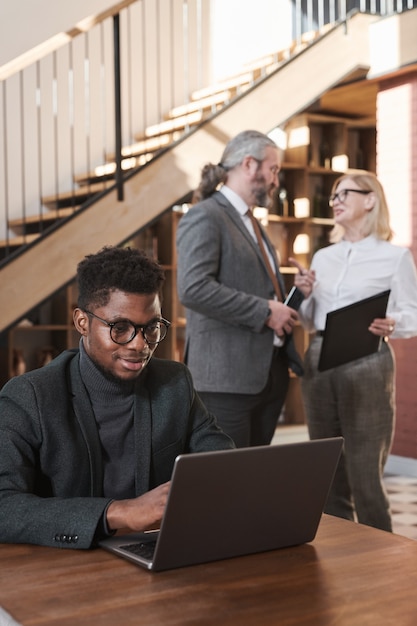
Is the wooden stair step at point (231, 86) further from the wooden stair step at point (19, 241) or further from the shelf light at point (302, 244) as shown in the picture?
the wooden stair step at point (19, 241)

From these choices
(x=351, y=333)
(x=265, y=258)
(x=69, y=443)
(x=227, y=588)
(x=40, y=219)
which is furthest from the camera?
(x=40, y=219)

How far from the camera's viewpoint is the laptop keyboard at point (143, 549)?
1.45 metres

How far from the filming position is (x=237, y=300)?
3.05 meters

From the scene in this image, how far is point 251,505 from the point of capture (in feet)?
4.74

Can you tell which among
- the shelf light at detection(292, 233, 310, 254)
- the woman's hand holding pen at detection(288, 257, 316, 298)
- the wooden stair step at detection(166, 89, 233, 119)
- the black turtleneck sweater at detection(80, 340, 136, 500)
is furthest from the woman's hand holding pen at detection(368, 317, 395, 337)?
the shelf light at detection(292, 233, 310, 254)

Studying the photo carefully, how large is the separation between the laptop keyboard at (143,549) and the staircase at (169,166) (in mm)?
3167

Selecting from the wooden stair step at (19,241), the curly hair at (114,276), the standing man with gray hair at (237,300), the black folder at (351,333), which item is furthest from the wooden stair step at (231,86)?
the curly hair at (114,276)

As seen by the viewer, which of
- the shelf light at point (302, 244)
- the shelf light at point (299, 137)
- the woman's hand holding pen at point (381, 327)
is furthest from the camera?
the shelf light at point (302, 244)

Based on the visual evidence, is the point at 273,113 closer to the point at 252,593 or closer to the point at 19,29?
the point at 19,29

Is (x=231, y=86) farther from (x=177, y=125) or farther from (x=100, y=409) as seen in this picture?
(x=100, y=409)

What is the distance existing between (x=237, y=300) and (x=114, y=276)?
1.36 metres

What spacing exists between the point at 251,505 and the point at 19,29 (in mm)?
5730

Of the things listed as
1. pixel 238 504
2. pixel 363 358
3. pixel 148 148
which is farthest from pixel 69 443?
pixel 148 148

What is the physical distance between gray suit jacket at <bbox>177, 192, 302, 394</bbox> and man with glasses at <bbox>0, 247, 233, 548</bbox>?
124 centimetres
